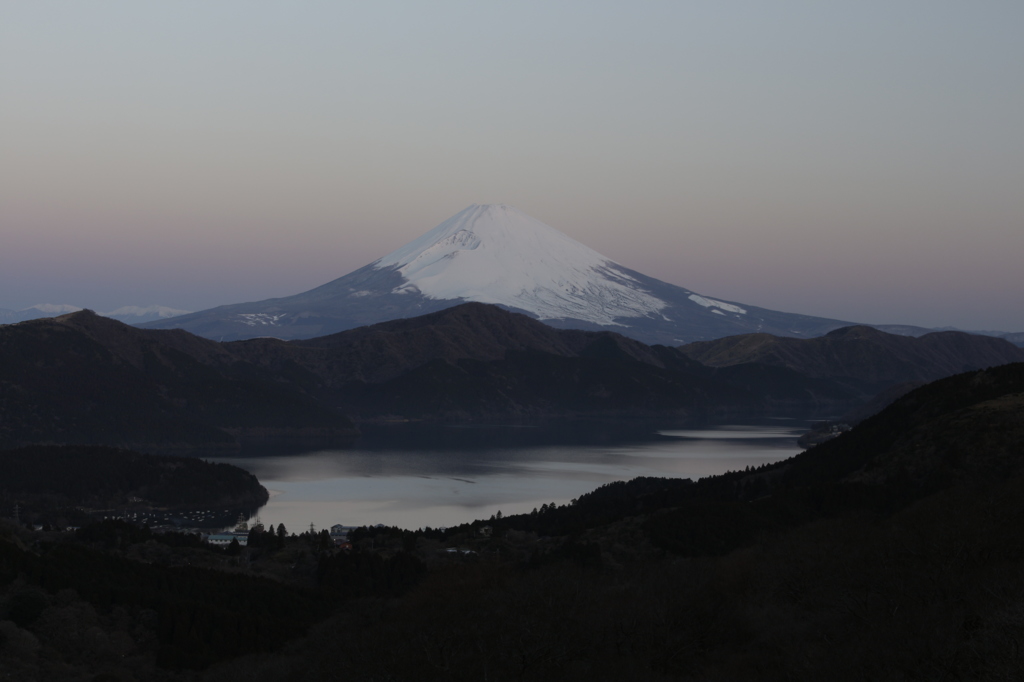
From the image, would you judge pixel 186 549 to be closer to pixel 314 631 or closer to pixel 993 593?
pixel 314 631

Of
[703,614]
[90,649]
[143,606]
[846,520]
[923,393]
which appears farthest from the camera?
[923,393]

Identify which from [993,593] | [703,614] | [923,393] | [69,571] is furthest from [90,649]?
[923,393]

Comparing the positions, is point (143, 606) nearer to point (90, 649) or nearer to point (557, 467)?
point (90, 649)

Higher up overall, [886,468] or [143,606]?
[886,468]

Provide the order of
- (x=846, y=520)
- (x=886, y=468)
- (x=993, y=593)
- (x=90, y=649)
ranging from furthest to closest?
(x=886, y=468) < (x=846, y=520) < (x=90, y=649) < (x=993, y=593)

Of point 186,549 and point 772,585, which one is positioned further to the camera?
point 186,549

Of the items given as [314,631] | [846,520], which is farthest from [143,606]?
[846,520]
